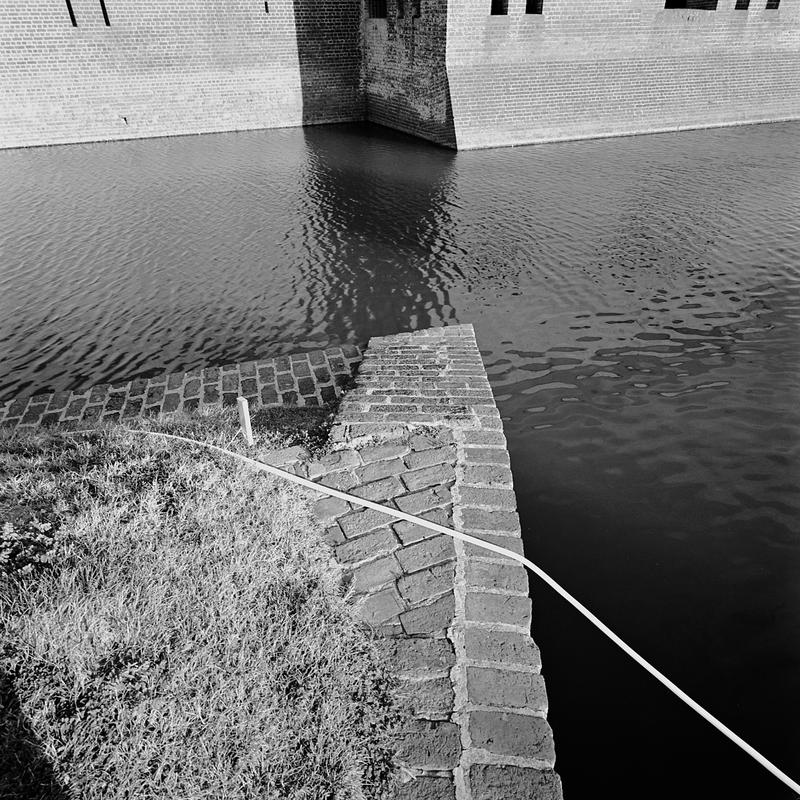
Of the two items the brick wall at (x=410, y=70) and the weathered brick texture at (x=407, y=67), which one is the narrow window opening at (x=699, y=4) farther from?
the brick wall at (x=410, y=70)

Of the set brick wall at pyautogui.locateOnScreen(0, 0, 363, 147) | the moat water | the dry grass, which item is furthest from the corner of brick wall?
brick wall at pyautogui.locateOnScreen(0, 0, 363, 147)

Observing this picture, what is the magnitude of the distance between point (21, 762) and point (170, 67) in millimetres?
18286

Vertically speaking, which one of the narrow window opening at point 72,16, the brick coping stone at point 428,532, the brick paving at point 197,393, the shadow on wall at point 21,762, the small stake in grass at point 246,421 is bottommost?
the brick paving at point 197,393

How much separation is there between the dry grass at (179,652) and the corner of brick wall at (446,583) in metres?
0.18

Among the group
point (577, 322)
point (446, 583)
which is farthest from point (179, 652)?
point (577, 322)

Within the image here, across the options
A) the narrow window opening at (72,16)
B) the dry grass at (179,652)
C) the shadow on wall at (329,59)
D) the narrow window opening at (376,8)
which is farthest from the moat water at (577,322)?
the narrow window opening at (376,8)

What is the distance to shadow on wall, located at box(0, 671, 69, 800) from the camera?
203cm

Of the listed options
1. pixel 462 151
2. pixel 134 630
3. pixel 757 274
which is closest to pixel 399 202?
pixel 462 151

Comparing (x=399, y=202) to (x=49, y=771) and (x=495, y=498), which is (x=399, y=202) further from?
(x=49, y=771)

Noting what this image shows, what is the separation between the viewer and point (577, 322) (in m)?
7.22

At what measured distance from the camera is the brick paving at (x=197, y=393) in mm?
5312

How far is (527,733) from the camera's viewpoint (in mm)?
2424

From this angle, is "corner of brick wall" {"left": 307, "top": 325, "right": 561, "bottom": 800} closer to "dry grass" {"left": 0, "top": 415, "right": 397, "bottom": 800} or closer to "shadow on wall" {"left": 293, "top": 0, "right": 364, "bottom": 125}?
"dry grass" {"left": 0, "top": 415, "right": 397, "bottom": 800}

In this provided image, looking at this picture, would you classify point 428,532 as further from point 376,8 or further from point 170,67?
point 376,8
